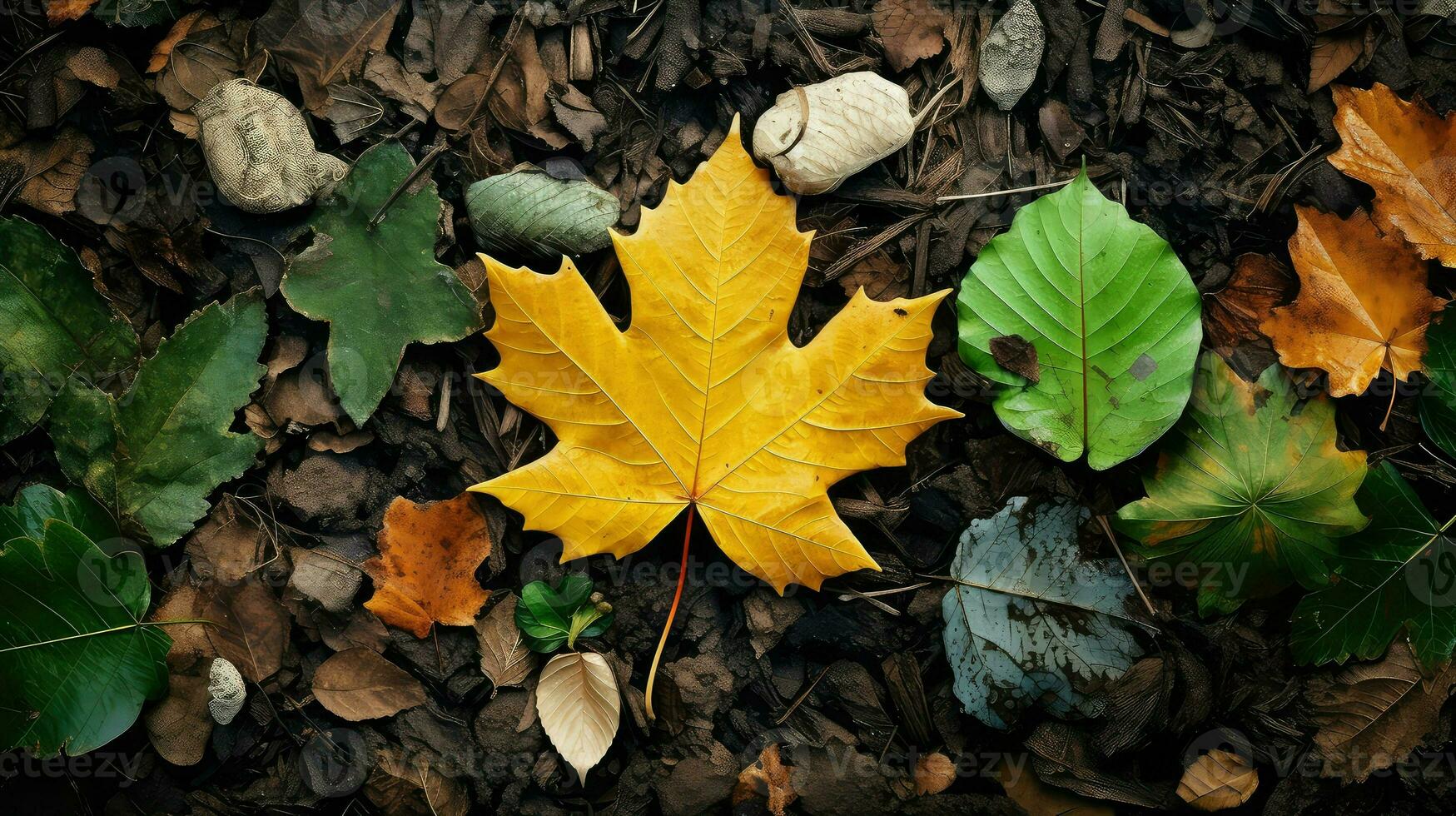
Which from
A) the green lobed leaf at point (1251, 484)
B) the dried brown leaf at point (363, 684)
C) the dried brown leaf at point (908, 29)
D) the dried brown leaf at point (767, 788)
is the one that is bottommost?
the dried brown leaf at point (767, 788)

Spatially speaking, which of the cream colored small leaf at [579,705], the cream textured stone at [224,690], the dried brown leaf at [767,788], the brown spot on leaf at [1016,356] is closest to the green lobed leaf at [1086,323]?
the brown spot on leaf at [1016,356]

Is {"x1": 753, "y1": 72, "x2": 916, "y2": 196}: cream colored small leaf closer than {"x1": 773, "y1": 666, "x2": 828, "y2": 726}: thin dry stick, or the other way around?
{"x1": 753, "y1": 72, "x2": 916, "y2": 196}: cream colored small leaf

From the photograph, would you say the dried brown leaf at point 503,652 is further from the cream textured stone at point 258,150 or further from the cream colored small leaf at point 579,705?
the cream textured stone at point 258,150

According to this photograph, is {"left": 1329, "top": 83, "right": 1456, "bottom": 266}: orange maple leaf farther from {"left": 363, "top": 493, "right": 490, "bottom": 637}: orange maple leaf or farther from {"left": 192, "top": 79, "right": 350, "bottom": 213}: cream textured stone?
{"left": 192, "top": 79, "right": 350, "bottom": 213}: cream textured stone

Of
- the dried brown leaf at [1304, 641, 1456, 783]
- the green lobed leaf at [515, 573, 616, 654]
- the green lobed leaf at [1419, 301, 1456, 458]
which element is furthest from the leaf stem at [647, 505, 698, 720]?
the green lobed leaf at [1419, 301, 1456, 458]

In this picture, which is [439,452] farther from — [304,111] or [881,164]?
[881,164]

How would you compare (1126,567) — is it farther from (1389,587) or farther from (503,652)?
(503,652)
